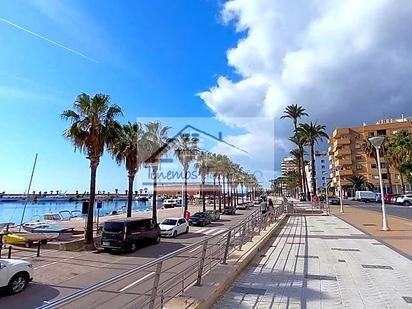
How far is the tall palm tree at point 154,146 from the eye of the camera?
96.2 feet

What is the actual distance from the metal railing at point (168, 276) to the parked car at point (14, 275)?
3.21 m

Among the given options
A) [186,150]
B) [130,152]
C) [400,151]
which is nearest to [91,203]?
[130,152]

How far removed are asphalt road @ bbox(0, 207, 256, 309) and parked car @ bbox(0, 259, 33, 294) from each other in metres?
0.24

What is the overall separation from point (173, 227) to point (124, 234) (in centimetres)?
797

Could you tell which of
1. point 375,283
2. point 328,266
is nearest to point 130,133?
point 328,266

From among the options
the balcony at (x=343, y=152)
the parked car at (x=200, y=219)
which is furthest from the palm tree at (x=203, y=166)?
the balcony at (x=343, y=152)

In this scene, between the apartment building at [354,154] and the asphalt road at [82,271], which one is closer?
the asphalt road at [82,271]

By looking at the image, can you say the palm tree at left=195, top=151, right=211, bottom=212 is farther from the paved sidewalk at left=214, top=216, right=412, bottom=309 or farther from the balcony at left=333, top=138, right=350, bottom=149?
the balcony at left=333, top=138, right=350, bottom=149

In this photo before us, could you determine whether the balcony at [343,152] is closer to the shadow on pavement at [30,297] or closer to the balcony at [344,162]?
the balcony at [344,162]

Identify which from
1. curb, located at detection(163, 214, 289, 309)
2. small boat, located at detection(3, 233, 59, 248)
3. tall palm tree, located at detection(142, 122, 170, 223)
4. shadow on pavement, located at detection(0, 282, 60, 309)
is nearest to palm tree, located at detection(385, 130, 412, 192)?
tall palm tree, located at detection(142, 122, 170, 223)

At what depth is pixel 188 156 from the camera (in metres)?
45.3

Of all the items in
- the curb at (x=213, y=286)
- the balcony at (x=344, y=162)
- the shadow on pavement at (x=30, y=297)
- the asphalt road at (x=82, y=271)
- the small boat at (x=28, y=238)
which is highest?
the balcony at (x=344, y=162)

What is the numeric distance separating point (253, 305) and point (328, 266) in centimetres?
448

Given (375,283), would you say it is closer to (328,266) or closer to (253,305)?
(328,266)
